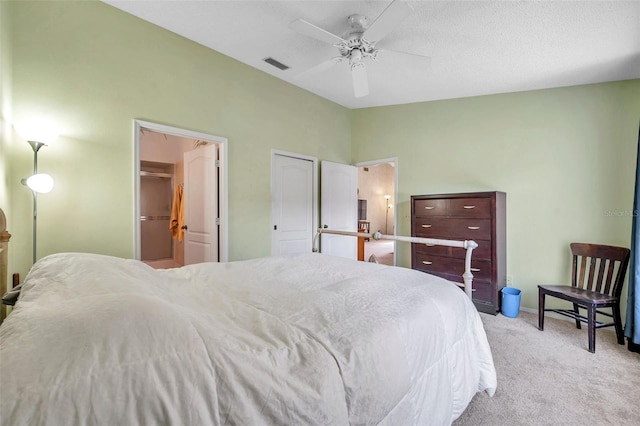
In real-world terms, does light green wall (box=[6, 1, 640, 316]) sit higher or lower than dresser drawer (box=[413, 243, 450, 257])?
higher

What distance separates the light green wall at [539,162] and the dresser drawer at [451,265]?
1.95 feet

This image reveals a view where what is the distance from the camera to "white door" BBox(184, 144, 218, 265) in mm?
3342

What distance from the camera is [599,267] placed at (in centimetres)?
295

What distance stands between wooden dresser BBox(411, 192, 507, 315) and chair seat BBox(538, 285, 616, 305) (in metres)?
0.54

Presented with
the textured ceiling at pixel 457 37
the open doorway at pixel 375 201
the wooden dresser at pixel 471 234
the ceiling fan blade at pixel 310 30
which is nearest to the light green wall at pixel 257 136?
the textured ceiling at pixel 457 37

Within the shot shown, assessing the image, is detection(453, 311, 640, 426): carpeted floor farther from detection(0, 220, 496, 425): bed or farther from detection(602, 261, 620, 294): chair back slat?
detection(602, 261, 620, 294): chair back slat

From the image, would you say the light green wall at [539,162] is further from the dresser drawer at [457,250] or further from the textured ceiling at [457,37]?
the dresser drawer at [457,250]

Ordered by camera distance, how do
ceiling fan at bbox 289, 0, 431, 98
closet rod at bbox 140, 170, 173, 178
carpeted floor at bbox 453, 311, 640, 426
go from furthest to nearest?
closet rod at bbox 140, 170, 173, 178 → ceiling fan at bbox 289, 0, 431, 98 → carpeted floor at bbox 453, 311, 640, 426

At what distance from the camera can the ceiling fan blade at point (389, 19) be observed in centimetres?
184

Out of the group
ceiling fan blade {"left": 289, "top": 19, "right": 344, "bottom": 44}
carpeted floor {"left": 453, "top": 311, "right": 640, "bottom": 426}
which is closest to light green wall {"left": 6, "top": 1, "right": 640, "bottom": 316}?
carpeted floor {"left": 453, "top": 311, "right": 640, "bottom": 426}

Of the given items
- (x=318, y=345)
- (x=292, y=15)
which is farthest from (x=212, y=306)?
(x=292, y=15)

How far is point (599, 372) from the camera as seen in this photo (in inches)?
86.7

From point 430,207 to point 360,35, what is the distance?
89.4 inches

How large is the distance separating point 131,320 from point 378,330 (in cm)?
82
